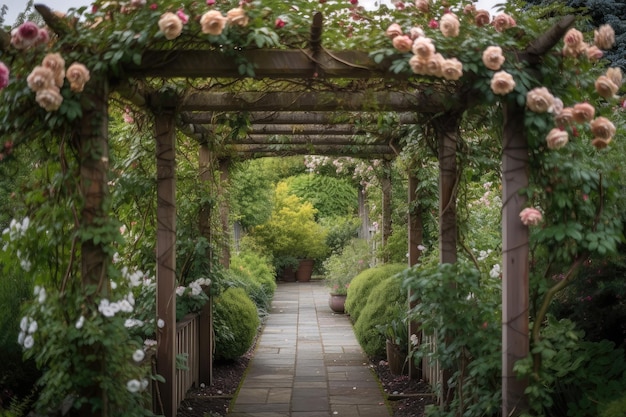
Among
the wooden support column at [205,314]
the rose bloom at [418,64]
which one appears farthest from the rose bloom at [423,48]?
the wooden support column at [205,314]

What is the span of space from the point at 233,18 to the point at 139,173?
6.34ft

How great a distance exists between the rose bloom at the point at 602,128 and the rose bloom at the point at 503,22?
599 mm

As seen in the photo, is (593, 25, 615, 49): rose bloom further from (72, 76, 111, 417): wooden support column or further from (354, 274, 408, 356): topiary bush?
(354, 274, 408, 356): topiary bush

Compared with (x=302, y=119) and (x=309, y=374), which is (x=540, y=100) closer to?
(x=302, y=119)

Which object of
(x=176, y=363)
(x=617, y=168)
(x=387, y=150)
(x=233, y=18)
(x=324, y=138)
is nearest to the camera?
(x=233, y=18)

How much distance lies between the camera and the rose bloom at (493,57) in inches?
119

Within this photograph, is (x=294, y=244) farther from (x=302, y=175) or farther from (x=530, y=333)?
(x=530, y=333)

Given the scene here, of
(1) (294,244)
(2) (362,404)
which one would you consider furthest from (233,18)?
(1) (294,244)

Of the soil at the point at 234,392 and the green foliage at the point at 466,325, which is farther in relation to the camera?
the soil at the point at 234,392

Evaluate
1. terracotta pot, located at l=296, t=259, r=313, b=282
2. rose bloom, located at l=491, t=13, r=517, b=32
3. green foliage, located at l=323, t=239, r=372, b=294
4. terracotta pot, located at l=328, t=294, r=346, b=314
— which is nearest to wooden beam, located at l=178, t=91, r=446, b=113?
rose bloom, located at l=491, t=13, r=517, b=32

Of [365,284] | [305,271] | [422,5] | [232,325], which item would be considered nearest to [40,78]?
[422,5]

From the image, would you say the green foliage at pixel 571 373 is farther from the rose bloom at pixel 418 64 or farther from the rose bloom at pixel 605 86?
the rose bloom at pixel 418 64

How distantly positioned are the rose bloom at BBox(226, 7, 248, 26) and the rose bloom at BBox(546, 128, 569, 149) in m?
1.45

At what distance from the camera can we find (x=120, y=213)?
482cm
